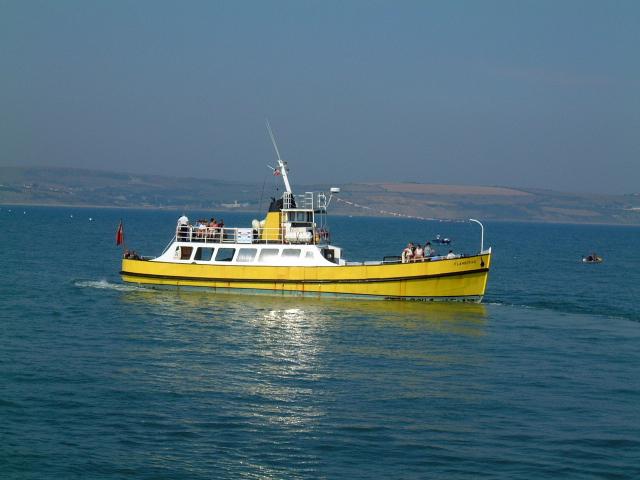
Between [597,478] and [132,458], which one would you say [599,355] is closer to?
[597,478]

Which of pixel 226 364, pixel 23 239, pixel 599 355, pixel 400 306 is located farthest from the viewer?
pixel 23 239

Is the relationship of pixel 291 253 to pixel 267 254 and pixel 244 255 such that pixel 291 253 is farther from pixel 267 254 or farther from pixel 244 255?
pixel 244 255

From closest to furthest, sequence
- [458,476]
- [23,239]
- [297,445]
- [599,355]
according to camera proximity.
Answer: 1. [458,476]
2. [297,445]
3. [599,355]
4. [23,239]

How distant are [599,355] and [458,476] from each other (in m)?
17.1

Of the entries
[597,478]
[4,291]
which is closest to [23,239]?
[4,291]

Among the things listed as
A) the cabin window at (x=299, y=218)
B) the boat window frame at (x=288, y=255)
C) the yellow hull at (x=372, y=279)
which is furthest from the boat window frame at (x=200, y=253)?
the cabin window at (x=299, y=218)

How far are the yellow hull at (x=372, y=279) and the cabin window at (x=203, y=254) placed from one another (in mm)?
2015

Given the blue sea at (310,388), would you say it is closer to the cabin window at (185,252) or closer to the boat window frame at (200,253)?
the boat window frame at (200,253)

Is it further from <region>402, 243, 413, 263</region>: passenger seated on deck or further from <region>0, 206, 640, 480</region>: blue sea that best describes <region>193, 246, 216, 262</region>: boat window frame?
<region>402, 243, 413, 263</region>: passenger seated on deck

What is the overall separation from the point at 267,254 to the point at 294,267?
6.30 feet

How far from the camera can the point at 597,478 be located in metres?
22.0

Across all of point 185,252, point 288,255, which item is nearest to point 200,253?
point 185,252

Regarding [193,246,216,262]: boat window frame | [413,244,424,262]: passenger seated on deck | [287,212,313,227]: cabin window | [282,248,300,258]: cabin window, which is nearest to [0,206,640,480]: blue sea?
[193,246,216,262]: boat window frame

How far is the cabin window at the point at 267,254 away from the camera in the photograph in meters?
51.4
